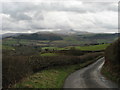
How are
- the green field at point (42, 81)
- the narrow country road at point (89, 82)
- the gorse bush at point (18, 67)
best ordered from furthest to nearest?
the gorse bush at point (18, 67), the green field at point (42, 81), the narrow country road at point (89, 82)

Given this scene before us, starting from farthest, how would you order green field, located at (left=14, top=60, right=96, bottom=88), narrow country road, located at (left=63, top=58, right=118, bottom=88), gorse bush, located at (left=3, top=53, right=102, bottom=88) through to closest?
1. gorse bush, located at (left=3, top=53, right=102, bottom=88)
2. green field, located at (left=14, top=60, right=96, bottom=88)
3. narrow country road, located at (left=63, top=58, right=118, bottom=88)

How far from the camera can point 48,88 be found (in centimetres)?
2134

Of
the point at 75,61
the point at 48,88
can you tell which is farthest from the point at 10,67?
the point at 75,61

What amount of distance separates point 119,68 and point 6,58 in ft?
54.5

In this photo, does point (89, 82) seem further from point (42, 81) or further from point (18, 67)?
point (18, 67)

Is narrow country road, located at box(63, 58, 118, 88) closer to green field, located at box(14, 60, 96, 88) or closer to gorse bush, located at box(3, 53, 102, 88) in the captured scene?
green field, located at box(14, 60, 96, 88)

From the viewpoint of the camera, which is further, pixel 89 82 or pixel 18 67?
pixel 18 67

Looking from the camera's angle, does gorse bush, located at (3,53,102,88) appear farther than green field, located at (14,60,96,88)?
Yes

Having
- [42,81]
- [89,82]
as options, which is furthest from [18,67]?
[89,82]

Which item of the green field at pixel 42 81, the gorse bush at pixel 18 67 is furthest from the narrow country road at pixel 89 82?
the gorse bush at pixel 18 67

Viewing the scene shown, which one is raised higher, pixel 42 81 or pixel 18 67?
pixel 18 67

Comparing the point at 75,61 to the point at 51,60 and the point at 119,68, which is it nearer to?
the point at 51,60

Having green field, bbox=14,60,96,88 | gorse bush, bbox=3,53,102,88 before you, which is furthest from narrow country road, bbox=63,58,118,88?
gorse bush, bbox=3,53,102,88

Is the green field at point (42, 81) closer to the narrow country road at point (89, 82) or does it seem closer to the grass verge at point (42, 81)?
the grass verge at point (42, 81)
